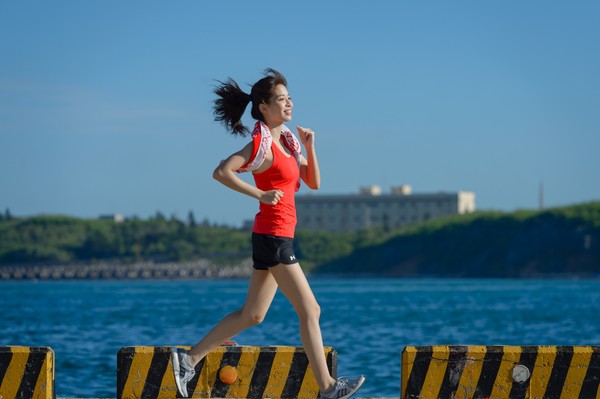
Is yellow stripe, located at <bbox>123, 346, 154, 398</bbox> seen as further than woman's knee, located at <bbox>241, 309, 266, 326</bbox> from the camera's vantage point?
Yes

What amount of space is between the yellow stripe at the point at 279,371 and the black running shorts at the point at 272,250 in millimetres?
869

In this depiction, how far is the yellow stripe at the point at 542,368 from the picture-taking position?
27.4ft

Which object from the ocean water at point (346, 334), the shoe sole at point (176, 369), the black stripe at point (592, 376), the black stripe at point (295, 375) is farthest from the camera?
the ocean water at point (346, 334)

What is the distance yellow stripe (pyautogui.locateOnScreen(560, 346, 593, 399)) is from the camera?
27.4 feet

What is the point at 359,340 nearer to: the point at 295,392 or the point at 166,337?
the point at 166,337

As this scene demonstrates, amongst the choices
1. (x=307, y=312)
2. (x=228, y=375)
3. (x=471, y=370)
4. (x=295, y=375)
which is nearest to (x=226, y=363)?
(x=228, y=375)

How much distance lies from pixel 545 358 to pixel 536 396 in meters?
0.24

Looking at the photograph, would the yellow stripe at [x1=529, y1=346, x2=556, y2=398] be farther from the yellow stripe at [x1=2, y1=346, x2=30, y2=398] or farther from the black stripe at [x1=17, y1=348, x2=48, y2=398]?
the yellow stripe at [x1=2, y1=346, x2=30, y2=398]

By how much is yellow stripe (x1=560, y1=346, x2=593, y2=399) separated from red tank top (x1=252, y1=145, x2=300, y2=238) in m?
1.95

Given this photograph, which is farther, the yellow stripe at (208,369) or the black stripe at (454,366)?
the yellow stripe at (208,369)

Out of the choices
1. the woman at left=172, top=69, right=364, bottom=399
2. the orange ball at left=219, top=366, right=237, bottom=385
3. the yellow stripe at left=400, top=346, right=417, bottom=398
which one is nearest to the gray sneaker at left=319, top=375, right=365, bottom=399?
the woman at left=172, top=69, right=364, bottom=399

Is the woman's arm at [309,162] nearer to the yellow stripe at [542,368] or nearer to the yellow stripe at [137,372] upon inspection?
the yellow stripe at [137,372]

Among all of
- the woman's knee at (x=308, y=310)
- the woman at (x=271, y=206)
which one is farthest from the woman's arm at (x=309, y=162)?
the woman's knee at (x=308, y=310)

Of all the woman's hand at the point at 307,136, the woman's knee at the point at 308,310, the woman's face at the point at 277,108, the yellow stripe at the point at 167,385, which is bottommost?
the yellow stripe at the point at 167,385
